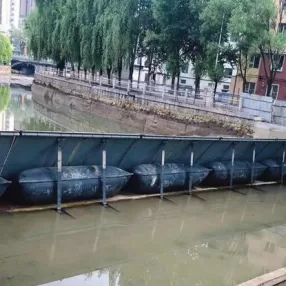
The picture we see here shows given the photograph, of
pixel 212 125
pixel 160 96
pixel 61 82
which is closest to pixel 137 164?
pixel 212 125

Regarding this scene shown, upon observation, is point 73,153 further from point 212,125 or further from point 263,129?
point 212,125

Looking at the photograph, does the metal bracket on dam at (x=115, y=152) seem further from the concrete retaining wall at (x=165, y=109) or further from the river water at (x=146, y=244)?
the concrete retaining wall at (x=165, y=109)

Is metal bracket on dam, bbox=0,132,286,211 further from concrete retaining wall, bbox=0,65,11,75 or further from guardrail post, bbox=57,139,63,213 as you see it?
concrete retaining wall, bbox=0,65,11,75

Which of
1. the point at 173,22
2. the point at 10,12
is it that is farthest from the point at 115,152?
the point at 10,12

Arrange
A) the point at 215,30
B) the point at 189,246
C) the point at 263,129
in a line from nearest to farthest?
1. the point at 189,246
2. the point at 263,129
3. the point at 215,30

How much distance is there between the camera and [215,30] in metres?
24.2

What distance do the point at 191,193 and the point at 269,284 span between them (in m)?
5.58

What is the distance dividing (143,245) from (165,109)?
1751cm

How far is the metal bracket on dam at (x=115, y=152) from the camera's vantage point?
776 centimetres

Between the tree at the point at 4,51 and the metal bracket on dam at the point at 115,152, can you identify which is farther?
the tree at the point at 4,51

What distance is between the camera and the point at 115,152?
30.1ft

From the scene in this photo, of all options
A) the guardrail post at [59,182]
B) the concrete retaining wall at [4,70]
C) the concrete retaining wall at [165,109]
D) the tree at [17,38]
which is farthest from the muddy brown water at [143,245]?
the tree at [17,38]

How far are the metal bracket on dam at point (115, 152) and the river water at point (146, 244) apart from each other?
29.4 inches

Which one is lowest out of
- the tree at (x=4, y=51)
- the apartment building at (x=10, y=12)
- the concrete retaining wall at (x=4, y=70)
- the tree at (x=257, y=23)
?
the concrete retaining wall at (x=4, y=70)
